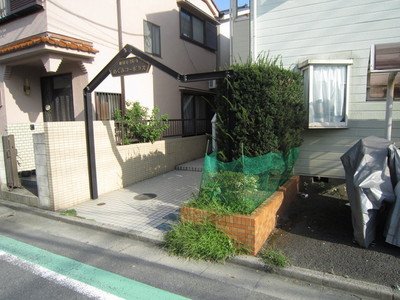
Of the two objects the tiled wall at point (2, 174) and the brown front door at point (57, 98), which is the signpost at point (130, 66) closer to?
the brown front door at point (57, 98)

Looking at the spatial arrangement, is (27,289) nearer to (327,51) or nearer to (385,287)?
(385,287)

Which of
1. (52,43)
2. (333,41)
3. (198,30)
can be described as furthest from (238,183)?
(198,30)

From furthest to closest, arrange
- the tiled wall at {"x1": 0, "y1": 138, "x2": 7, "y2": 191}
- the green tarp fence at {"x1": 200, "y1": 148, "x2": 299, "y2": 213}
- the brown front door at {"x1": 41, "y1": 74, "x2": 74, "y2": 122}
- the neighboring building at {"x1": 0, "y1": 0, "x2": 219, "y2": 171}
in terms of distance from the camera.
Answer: the brown front door at {"x1": 41, "y1": 74, "x2": 74, "y2": 122} < the neighboring building at {"x1": 0, "y1": 0, "x2": 219, "y2": 171} < the tiled wall at {"x1": 0, "y1": 138, "x2": 7, "y2": 191} < the green tarp fence at {"x1": 200, "y1": 148, "x2": 299, "y2": 213}

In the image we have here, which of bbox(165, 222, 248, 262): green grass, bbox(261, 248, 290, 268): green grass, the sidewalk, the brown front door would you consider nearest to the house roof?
the brown front door

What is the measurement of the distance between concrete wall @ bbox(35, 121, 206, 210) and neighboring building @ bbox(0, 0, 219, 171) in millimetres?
1582

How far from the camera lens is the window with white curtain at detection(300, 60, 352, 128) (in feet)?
20.7

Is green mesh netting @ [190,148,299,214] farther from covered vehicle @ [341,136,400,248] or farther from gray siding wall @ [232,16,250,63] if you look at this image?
gray siding wall @ [232,16,250,63]

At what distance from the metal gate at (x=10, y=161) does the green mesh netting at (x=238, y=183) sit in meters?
5.05

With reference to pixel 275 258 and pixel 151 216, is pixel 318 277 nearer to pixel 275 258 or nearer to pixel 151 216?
pixel 275 258

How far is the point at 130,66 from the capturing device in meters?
5.76

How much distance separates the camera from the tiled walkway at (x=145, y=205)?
16.5ft

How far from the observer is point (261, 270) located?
354 centimetres

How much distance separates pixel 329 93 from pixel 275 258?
443 centimetres

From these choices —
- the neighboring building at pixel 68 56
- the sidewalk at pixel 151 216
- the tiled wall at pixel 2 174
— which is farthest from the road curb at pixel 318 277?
the neighboring building at pixel 68 56
